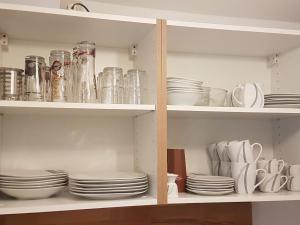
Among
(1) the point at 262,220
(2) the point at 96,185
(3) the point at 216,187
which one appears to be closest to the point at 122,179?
(2) the point at 96,185

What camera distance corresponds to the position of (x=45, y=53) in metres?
1.49

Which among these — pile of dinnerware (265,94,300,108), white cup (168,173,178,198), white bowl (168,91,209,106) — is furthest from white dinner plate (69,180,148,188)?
pile of dinnerware (265,94,300,108)

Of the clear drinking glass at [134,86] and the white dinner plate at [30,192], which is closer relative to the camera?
the white dinner plate at [30,192]

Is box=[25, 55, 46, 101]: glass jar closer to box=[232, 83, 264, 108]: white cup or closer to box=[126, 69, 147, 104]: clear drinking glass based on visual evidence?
box=[126, 69, 147, 104]: clear drinking glass

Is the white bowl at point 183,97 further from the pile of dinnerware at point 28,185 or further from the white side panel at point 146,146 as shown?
the pile of dinnerware at point 28,185

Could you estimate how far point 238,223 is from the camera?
1628 millimetres

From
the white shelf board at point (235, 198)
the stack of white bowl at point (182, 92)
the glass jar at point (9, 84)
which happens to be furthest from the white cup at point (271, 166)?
the glass jar at point (9, 84)

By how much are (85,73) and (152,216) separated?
704 mm

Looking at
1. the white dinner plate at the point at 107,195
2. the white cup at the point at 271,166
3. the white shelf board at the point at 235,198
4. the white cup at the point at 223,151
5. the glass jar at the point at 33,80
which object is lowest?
the white shelf board at the point at 235,198

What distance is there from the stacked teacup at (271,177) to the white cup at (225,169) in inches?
5.1

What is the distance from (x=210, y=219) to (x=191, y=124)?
45cm

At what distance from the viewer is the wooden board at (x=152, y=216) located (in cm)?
141

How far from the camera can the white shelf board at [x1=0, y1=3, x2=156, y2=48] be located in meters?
1.20

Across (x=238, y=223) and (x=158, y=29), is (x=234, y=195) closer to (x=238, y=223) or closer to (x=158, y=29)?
(x=238, y=223)
